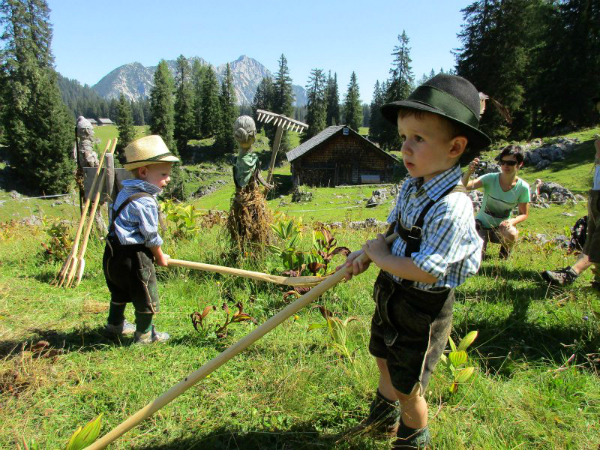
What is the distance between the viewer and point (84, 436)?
65.1 inches

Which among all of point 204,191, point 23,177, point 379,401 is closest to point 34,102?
point 23,177

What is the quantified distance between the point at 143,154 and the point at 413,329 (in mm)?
2555

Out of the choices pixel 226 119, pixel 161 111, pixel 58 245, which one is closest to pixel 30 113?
pixel 161 111

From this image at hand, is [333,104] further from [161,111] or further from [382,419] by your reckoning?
[382,419]

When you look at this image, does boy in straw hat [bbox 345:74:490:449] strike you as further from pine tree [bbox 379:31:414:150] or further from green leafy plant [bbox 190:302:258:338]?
pine tree [bbox 379:31:414:150]

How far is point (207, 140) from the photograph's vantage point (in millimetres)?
69438

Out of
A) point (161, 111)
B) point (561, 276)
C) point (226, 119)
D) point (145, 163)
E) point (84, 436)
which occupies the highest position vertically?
point (226, 119)

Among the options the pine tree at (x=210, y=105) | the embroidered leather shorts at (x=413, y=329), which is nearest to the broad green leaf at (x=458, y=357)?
the embroidered leather shorts at (x=413, y=329)

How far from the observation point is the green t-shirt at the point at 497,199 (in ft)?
16.8

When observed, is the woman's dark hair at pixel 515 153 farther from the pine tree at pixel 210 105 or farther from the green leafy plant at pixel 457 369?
the pine tree at pixel 210 105

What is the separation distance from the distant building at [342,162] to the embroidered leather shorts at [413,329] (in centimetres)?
3110

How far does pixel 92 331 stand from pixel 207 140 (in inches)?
2762

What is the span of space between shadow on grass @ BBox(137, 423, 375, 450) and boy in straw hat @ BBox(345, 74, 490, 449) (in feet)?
1.34

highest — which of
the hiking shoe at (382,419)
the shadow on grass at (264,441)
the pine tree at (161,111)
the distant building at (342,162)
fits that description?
the pine tree at (161,111)
